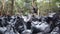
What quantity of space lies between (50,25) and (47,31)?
3 centimetres

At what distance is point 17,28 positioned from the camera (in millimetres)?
433

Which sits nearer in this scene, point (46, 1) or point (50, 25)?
point (50, 25)

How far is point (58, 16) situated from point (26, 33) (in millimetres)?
140

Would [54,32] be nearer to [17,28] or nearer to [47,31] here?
[47,31]

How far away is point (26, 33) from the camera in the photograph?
37cm

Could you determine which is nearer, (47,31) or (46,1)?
(47,31)

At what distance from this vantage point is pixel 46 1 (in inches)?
99.7

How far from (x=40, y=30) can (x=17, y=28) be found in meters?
0.09

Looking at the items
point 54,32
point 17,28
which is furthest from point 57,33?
point 17,28

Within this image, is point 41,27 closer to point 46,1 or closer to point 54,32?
point 54,32

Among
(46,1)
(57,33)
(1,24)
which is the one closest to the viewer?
(57,33)

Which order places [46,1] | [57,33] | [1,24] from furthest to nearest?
[46,1]
[1,24]
[57,33]

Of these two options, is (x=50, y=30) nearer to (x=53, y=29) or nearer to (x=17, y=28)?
(x=53, y=29)

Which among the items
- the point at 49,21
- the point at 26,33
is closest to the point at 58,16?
the point at 49,21
